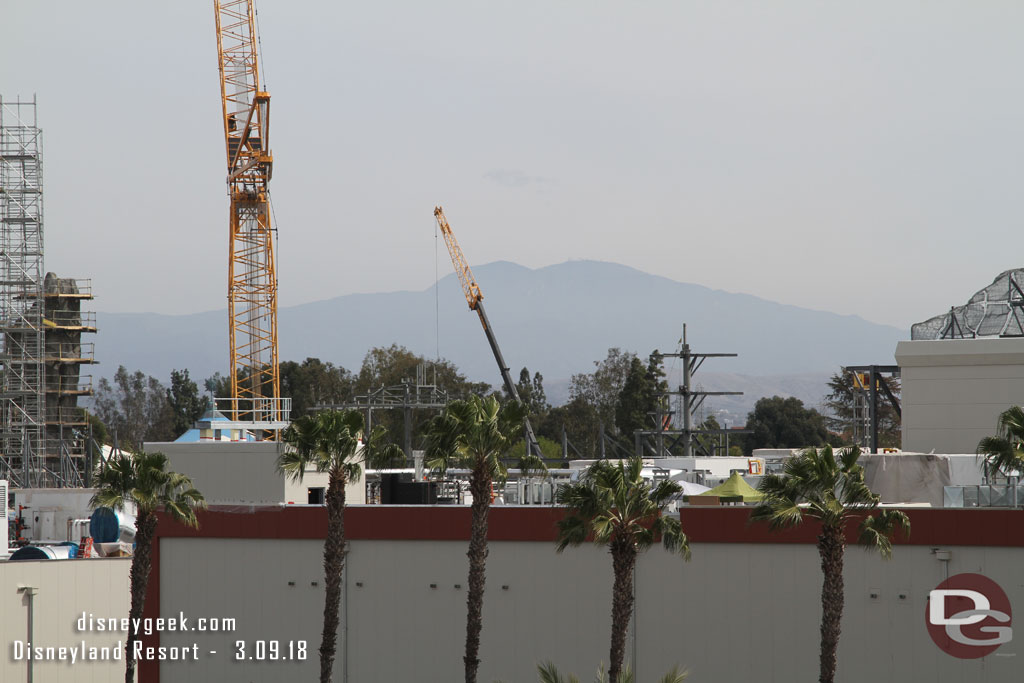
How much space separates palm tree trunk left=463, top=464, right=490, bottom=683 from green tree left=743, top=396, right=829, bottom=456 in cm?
12718

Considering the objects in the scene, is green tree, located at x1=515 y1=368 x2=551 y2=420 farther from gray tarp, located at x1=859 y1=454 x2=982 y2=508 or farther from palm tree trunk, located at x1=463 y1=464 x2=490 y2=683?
palm tree trunk, located at x1=463 y1=464 x2=490 y2=683

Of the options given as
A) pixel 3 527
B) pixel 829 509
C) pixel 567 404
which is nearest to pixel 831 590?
pixel 829 509

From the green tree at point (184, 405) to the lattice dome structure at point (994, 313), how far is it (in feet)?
429

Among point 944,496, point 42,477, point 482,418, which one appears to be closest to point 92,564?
point 482,418

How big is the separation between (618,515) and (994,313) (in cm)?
2501

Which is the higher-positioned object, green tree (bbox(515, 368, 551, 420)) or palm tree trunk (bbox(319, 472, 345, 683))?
green tree (bbox(515, 368, 551, 420))

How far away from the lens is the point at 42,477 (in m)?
84.7

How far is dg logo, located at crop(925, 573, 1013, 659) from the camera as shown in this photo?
2897 centimetres

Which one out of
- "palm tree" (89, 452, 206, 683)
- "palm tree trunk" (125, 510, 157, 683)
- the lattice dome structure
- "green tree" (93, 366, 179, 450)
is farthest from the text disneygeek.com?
"green tree" (93, 366, 179, 450)

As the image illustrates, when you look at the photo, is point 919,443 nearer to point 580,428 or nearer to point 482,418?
point 482,418

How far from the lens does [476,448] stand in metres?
29.7

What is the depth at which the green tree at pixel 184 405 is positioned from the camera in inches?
6614

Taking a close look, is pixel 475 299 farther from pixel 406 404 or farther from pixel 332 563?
pixel 332 563

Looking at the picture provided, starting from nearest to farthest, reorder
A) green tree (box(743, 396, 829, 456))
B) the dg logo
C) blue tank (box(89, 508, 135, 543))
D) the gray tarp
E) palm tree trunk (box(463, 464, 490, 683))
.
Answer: the dg logo
palm tree trunk (box(463, 464, 490, 683))
the gray tarp
blue tank (box(89, 508, 135, 543))
green tree (box(743, 396, 829, 456))
